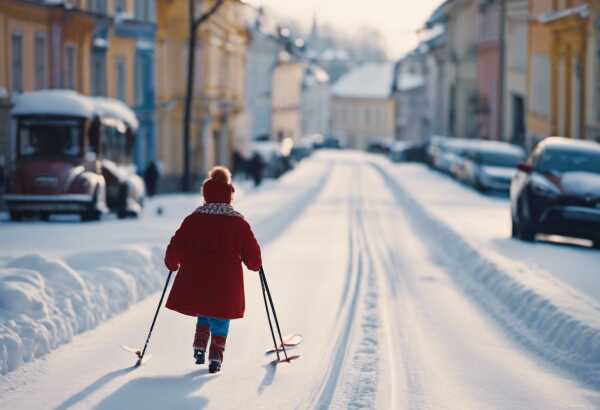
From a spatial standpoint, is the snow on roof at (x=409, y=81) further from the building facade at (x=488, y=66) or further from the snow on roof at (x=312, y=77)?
the building facade at (x=488, y=66)

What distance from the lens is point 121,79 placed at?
45.4 metres

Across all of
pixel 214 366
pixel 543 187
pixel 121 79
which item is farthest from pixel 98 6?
pixel 214 366

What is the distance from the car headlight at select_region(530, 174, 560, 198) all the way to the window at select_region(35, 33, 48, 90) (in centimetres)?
1864

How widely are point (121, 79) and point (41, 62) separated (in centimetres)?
1067

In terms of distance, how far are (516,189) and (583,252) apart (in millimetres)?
2615

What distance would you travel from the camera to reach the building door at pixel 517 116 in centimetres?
5244

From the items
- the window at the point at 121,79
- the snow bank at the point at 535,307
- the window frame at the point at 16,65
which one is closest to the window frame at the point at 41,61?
the window frame at the point at 16,65

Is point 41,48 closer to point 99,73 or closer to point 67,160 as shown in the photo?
point 99,73

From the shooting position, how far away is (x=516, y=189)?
814 inches

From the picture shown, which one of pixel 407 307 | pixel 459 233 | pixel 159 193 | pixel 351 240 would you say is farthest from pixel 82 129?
pixel 159 193

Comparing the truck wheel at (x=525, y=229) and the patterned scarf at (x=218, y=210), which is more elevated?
the patterned scarf at (x=218, y=210)

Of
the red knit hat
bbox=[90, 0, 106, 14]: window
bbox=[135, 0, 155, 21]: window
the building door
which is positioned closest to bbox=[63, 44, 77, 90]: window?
bbox=[90, 0, 106, 14]: window

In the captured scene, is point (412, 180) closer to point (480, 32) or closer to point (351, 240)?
point (480, 32)

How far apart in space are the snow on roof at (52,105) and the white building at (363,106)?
112 metres
